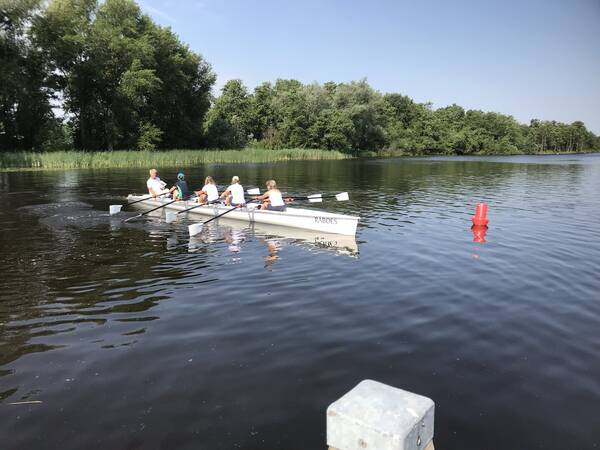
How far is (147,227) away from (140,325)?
9149 mm

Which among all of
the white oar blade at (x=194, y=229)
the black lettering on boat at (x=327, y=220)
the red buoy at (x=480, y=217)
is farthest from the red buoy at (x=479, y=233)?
the white oar blade at (x=194, y=229)

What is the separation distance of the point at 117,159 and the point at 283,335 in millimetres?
43272

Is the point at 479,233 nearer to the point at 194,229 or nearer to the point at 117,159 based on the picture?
the point at 194,229

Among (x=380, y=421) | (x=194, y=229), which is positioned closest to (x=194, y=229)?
(x=194, y=229)

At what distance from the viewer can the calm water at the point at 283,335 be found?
4.84 metres

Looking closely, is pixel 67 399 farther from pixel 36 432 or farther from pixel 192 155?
pixel 192 155

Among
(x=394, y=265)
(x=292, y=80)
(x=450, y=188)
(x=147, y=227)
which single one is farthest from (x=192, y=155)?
(x=292, y=80)

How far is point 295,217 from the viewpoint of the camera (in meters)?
14.9

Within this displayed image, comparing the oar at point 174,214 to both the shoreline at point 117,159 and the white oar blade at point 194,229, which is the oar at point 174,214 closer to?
the white oar blade at point 194,229

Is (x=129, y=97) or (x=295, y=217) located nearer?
(x=295, y=217)

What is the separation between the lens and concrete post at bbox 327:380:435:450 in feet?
9.01

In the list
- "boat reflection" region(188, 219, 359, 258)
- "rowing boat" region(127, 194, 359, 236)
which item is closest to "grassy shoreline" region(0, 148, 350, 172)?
"rowing boat" region(127, 194, 359, 236)

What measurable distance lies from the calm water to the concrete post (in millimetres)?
1783

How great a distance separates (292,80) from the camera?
10350 centimetres
